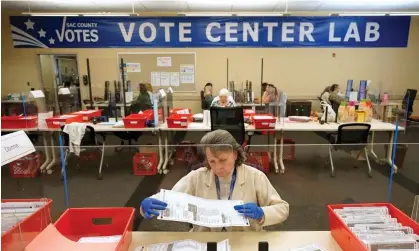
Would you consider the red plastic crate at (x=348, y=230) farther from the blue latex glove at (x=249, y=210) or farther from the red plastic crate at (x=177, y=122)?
the red plastic crate at (x=177, y=122)

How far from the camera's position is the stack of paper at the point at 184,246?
129cm

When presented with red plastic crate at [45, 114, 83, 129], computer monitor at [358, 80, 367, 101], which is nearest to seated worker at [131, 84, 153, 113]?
red plastic crate at [45, 114, 83, 129]

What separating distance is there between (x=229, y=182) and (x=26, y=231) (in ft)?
3.22

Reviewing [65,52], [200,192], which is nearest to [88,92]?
[65,52]

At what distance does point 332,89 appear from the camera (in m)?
7.29

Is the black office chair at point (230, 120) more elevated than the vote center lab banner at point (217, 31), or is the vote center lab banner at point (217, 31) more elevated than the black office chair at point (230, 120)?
the vote center lab banner at point (217, 31)

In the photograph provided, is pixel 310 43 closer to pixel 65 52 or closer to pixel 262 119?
pixel 262 119

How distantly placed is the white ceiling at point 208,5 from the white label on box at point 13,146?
508cm

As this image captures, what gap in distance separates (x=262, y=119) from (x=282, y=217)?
276 cm

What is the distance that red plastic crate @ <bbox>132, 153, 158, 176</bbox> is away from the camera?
3580mm

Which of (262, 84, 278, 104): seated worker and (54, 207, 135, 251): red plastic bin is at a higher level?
(262, 84, 278, 104): seated worker

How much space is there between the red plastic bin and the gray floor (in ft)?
4.31

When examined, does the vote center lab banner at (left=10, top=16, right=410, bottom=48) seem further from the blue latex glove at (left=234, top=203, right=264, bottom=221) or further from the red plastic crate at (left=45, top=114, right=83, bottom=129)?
the blue latex glove at (left=234, top=203, right=264, bottom=221)

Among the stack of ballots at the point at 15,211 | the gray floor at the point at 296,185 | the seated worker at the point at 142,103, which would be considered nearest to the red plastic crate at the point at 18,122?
the gray floor at the point at 296,185
